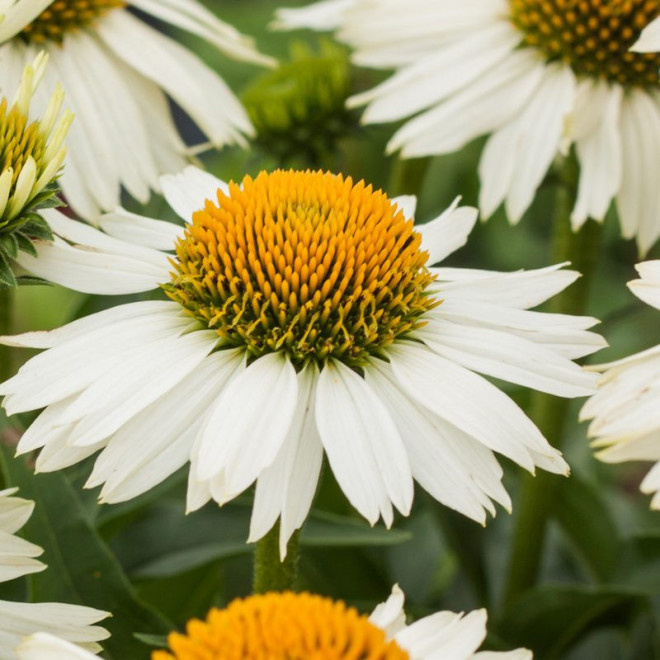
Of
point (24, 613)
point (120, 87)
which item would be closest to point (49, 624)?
point (24, 613)

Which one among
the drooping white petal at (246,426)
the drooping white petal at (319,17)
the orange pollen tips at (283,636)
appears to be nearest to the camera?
the orange pollen tips at (283,636)

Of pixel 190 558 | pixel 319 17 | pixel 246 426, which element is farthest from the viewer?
pixel 319 17

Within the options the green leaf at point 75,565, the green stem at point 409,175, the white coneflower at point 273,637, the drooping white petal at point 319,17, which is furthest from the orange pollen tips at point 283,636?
the drooping white petal at point 319,17

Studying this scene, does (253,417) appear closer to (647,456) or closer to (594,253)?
(647,456)

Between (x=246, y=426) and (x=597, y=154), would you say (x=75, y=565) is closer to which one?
(x=246, y=426)

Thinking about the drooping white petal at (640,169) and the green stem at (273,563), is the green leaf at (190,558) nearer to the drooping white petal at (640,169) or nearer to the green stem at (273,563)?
the green stem at (273,563)
